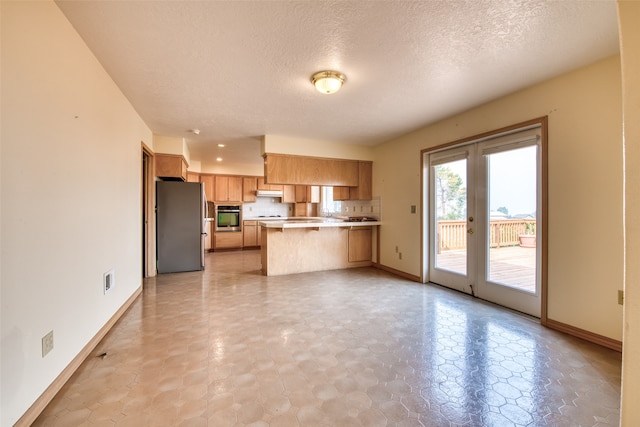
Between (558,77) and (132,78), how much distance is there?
13.4 ft

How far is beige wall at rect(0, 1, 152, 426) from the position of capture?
1.32 metres

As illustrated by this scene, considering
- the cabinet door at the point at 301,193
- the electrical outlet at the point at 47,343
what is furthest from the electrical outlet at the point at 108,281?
the cabinet door at the point at 301,193

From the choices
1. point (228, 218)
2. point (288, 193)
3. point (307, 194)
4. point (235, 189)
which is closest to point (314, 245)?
point (307, 194)

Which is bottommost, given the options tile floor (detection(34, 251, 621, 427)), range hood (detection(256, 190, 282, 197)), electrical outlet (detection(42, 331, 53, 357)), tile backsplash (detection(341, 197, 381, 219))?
tile floor (detection(34, 251, 621, 427))

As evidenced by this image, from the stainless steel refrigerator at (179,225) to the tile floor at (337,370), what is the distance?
5.56ft

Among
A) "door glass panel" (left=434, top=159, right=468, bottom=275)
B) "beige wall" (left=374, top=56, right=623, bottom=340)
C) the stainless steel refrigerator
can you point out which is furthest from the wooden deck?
the stainless steel refrigerator

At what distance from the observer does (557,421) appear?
4.77 feet

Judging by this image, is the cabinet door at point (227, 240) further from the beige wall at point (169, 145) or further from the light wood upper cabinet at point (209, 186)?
the beige wall at point (169, 145)

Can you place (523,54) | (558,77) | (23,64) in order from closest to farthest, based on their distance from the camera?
(23,64)
(523,54)
(558,77)

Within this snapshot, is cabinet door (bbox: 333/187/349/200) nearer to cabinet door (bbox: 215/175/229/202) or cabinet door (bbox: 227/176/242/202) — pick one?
cabinet door (bbox: 227/176/242/202)

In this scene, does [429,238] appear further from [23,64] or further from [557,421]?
[23,64]

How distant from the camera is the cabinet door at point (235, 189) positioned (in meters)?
7.44

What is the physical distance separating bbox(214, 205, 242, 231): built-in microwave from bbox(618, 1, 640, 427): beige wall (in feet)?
24.7

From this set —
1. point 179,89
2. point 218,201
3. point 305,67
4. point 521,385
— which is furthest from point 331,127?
point 218,201
